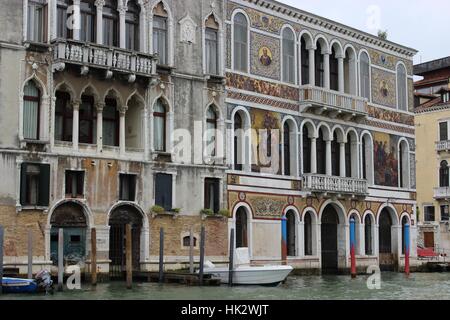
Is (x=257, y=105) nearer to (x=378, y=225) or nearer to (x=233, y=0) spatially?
(x=233, y=0)

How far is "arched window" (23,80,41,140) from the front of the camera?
2080 centimetres

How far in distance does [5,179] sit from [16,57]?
10.0ft

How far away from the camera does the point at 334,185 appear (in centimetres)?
2842

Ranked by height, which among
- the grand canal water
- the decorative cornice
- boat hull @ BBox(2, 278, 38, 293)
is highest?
the decorative cornice

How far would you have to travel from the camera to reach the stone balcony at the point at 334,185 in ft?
90.4

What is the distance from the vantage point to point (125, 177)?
22625 millimetres

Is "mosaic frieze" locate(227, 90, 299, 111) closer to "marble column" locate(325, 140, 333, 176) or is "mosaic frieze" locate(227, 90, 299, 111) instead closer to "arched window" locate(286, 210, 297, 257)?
"marble column" locate(325, 140, 333, 176)

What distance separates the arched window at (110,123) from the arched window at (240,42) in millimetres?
4637

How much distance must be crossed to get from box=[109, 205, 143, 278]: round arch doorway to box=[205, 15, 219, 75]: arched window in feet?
16.8

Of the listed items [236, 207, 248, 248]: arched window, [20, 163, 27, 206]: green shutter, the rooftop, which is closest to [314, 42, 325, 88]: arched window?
[236, 207, 248, 248]: arched window

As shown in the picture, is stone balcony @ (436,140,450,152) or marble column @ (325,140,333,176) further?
stone balcony @ (436,140,450,152)

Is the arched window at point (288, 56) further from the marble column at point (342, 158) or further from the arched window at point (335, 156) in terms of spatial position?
the marble column at point (342, 158)

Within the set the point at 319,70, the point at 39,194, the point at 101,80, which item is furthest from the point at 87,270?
the point at 319,70

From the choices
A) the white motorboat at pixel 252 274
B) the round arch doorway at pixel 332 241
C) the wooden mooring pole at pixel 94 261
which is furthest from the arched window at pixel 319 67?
the wooden mooring pole at pixel 94 261
